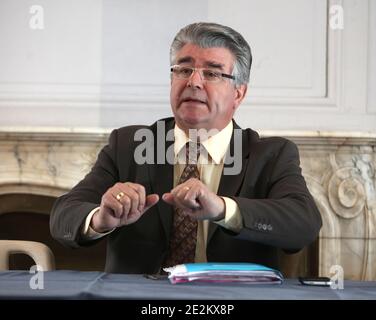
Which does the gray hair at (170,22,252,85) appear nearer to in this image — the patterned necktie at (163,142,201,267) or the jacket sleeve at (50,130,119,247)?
the jacket sleeve at (50,130,119,247)

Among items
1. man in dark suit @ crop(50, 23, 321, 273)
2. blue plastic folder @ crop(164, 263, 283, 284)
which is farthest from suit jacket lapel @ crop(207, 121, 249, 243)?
blue plastic folder @ crop(164, 263, 283, 284)

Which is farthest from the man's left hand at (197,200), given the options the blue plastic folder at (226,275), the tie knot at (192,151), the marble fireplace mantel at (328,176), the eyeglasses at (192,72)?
the marble fireplace mantel at (328,176)

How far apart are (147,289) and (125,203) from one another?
276 millimetres

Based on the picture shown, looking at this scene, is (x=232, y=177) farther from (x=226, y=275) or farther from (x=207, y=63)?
(x=226, y=275)

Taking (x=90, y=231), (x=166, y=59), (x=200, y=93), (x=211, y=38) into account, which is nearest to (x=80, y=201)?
(x=90, y=231)

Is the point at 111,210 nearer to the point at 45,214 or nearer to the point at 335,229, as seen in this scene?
the point at 335,229

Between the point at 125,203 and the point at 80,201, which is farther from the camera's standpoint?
the point at 80,201

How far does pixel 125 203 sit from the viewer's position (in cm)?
134

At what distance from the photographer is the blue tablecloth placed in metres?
1.04

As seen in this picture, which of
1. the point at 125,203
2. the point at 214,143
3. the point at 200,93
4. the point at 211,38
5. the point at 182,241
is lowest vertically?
the point at 182,241

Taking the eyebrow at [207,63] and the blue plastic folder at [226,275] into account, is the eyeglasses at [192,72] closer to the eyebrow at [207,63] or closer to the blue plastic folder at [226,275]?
the eyebrow at [207,63]

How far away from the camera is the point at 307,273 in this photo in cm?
307

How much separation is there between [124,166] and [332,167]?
138 cm
